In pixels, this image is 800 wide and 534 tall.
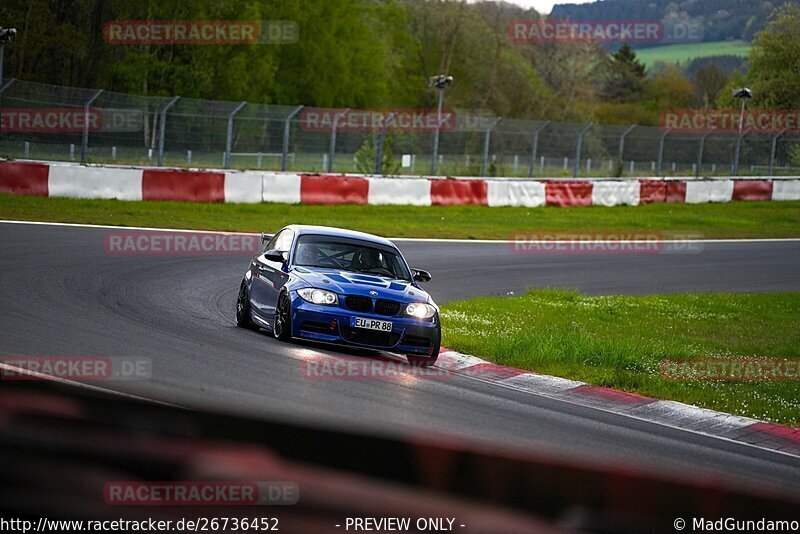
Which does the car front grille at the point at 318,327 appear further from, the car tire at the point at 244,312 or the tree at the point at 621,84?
the tree at the point at 621,84

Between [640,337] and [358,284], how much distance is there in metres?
4.71

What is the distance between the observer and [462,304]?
53.5 ft

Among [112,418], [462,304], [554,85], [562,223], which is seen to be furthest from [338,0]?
[112,418]

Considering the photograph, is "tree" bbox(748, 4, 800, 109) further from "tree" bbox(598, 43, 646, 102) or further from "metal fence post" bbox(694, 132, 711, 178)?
"tree" bbox(598, 43, 646, 102)

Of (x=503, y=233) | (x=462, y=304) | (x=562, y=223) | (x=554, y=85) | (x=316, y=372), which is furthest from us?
(x=554, y=85)

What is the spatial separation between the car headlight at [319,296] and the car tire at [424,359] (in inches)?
41.3

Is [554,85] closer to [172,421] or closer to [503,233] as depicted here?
[503,233]

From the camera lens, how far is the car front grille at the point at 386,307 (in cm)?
1110

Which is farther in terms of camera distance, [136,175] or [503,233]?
[503,233]

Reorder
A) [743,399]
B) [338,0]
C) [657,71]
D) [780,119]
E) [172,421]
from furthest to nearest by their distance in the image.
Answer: [657,71] → [338,0] → [780,119] → [743,399] → [172,421]

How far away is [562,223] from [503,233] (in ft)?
11.8
